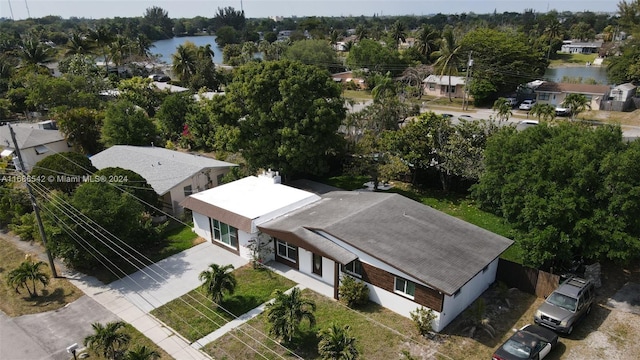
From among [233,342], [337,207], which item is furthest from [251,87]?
[233,342]

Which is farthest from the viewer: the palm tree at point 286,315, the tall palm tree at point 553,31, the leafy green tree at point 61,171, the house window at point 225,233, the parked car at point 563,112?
the tall palm tree at point 553,31

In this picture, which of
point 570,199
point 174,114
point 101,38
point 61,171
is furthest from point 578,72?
point 61,171

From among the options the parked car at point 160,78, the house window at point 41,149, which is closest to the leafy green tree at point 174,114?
the house window at point 41,149

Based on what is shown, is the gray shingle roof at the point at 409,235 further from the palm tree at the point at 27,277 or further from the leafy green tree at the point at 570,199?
the palm tree at the point at 27,277

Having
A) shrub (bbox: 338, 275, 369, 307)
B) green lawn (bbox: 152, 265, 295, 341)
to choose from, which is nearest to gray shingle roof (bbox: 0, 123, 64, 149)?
green lawn (bbox: 152, 265, 295, 341)

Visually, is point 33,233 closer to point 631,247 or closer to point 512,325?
point 512,325
